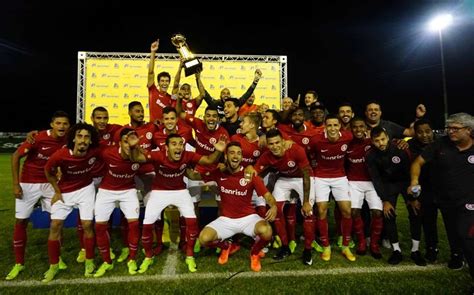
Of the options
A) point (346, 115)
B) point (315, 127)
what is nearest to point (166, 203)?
point (315, 127)

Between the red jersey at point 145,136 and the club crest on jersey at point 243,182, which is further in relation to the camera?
the red jersey at point 145,136

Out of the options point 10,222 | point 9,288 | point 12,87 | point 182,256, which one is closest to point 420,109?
point 182,256

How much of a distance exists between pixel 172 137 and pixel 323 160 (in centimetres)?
270

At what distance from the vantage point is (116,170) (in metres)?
4.82

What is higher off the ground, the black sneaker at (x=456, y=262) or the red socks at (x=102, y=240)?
the red socks at (x=102, y=240)

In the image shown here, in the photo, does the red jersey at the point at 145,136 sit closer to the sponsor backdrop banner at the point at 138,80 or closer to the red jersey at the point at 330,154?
the red jersey at the point at 330,154

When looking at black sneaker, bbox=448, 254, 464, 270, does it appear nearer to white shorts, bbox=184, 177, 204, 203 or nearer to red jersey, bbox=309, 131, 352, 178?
red jersey, bbox=309, 131, 352, 178

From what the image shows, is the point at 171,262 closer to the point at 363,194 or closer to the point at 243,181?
the point at 243,181

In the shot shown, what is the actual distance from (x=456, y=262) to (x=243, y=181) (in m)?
3.48

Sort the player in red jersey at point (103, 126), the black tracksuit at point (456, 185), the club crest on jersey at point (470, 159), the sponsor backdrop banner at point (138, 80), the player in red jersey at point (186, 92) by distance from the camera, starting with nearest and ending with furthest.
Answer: the black tracksuit at point (456, 185), the club crest on jersey at point (470, 159), the player in red jersey at point (103, 126), the player in red jersey at point (186, 92), the sponsor backdrop banner at point (138, 80)

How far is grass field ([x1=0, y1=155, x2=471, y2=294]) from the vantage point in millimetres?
3914

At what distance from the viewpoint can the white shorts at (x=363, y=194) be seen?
17.1 feet

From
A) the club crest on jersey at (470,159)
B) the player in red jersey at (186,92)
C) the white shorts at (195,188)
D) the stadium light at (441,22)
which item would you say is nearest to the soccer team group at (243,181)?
the club crest on jersey at (470,159)

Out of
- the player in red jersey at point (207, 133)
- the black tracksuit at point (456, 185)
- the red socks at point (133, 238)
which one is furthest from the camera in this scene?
the player in red jersey at point (207, 133)
